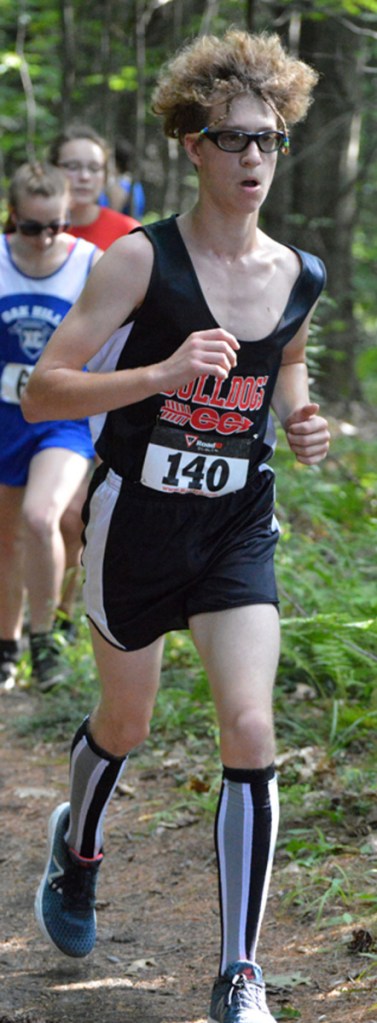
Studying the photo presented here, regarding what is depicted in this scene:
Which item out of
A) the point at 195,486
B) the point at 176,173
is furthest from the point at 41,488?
the point at 176,173

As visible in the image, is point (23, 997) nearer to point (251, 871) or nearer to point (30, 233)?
point (251, 871)

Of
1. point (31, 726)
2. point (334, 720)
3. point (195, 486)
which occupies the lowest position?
point (31, 726)

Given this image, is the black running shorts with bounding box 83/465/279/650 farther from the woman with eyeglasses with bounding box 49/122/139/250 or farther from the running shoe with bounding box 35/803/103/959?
the woman with eyeglasses with bounding box 49/122/139/250

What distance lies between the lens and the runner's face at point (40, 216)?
18.8ft

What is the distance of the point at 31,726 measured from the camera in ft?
18.5

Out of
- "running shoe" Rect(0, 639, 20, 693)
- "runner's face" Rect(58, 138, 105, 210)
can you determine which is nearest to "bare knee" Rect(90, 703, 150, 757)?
"running shoe" Rect(0, 639, 20, 693)

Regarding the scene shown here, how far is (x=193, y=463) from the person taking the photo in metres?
3.15

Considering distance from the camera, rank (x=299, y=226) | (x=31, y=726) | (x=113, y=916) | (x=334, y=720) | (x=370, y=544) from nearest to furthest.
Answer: (x=113, y=916), (x=334, y=720), (x=31, y=726), (x=370, y=544), (x=299, y=226)

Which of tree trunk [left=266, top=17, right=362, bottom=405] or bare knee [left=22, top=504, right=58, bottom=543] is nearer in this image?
bare knee [left=22, top=504, right=58, bottom=543]

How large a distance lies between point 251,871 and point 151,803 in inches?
75.4

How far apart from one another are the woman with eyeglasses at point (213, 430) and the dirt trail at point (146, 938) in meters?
0.35

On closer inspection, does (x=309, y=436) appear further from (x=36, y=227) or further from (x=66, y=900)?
(x=36, y=227)

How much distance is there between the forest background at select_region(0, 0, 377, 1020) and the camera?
423cm

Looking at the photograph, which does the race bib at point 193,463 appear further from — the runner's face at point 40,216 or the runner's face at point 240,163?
the runner's face at point 40,216
